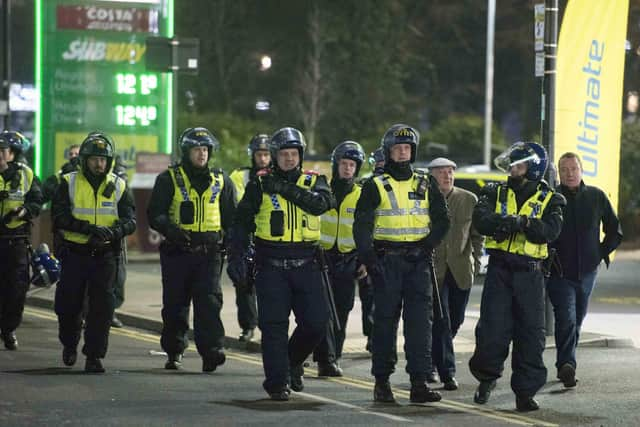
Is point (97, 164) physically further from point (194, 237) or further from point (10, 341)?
point (10, 341)

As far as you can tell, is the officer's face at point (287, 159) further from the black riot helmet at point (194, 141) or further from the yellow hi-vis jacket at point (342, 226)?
the yellow hi-vis jacket at point (342, 226)

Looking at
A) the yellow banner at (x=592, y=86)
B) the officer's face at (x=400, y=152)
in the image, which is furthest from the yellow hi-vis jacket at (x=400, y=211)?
the yellow banner at (x=592, y=86)

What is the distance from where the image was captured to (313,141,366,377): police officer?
12.6 meters

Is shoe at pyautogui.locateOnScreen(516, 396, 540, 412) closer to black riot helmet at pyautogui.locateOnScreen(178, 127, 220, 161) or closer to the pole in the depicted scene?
black riot helmet at pyautogui.locateOnScreen(178, 127, 220, 161)

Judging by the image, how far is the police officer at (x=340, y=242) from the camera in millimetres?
12555

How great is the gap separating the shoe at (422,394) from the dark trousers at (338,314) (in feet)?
5.06

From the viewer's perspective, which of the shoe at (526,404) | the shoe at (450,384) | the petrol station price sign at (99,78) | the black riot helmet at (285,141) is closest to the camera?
the shoe at (526,404)

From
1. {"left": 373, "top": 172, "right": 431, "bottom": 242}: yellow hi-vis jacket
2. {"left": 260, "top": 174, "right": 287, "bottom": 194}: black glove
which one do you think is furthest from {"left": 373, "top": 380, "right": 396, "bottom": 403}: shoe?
{"left": 260, "top": 174, "right": 287, "bottom": 194}: black glove

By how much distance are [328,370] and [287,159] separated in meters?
2.12

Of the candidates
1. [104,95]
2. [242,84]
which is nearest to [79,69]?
[104,95]

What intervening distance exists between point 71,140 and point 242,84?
2607cm

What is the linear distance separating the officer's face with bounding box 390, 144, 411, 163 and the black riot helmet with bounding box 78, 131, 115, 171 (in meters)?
2.71

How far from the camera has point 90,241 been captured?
41.2ft

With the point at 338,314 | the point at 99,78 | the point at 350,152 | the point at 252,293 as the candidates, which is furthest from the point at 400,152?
the point at 99,78
